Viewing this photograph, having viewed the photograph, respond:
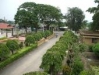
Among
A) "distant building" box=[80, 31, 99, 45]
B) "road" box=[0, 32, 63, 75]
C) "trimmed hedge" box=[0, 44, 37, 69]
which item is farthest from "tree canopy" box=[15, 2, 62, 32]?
"road" box=[0, 32, 63, 75]

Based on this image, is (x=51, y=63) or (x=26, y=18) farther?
(x=26, y=18)

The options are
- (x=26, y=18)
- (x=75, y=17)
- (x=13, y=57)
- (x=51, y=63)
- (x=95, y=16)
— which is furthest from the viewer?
(x=75, y=17)

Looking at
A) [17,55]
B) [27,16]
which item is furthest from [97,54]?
[27,16]

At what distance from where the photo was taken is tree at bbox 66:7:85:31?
87625mm

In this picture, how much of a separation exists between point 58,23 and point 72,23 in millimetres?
6653

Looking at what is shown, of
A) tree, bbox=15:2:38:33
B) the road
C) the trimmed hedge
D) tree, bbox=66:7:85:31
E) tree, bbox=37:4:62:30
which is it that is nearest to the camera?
the road

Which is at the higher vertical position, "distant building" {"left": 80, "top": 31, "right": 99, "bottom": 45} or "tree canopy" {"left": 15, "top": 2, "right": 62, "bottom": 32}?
"tree canopy" {"left": 15, "top": 2, "right": 62, "bottom": 32}

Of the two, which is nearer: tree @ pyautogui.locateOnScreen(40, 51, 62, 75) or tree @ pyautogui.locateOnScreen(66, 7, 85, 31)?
tree @ pyautogui.locateOnScreen(40, 51, 62, 75)

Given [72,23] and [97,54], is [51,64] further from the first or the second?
[72,23]

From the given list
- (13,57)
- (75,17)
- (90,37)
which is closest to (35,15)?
(75,17)

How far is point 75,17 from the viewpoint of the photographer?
3465 inches

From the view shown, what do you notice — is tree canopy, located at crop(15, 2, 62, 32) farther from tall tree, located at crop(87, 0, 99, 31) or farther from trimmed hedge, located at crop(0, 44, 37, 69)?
trimmed hedge, located at crop(0, 44, 37, 69)

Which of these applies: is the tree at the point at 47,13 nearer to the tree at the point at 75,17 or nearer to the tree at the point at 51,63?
the tree at the point at 75,17

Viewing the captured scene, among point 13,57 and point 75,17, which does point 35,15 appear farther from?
point 13,57
